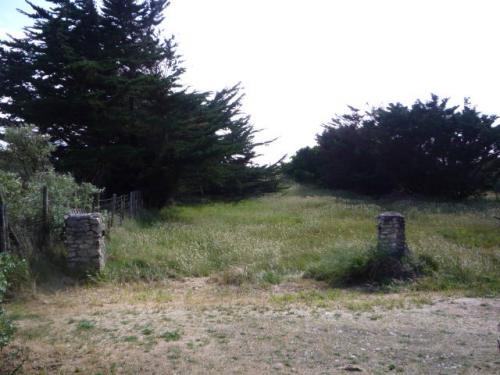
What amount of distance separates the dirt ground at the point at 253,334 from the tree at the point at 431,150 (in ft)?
72.7

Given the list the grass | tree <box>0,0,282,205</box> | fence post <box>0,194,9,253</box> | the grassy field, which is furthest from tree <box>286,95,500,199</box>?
fence post <box>0,194,9,253</box>

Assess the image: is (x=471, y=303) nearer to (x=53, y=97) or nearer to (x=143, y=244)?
(x=143, y=244)

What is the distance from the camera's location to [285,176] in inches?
1725

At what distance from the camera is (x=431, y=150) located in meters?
29.0

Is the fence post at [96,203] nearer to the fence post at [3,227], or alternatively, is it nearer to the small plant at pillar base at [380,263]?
the fence post at [3,227]

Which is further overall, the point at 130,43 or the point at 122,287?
the point at 130,43

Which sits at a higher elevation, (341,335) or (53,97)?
(53,97)

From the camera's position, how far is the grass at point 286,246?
9992 millimetres

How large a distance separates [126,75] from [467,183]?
19.7m

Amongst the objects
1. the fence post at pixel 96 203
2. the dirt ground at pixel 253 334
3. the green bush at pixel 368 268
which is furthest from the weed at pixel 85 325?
the fence post at pixel 96 203

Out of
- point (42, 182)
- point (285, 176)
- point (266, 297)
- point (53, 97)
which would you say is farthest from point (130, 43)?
point (285, 176)

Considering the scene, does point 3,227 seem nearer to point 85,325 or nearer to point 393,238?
point 85,325

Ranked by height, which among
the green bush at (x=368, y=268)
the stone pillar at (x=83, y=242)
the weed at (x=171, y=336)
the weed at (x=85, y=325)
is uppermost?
the stone pillar at (x=83, y=242)

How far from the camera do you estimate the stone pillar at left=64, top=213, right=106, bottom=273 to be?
32.1ft
